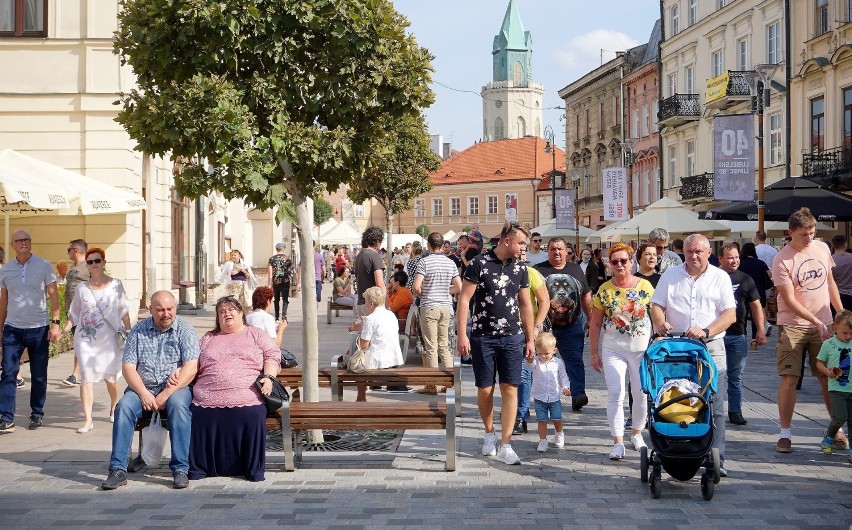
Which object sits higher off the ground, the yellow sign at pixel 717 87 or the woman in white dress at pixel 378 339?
the yellow sign at pixel 717 87

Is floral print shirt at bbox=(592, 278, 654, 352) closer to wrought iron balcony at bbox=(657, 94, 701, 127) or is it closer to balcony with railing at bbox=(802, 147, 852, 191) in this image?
balcony with railing at bbox=(802, 147, 852, 191)

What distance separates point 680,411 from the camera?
7.40 metres

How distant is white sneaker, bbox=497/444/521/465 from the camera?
8578 mm

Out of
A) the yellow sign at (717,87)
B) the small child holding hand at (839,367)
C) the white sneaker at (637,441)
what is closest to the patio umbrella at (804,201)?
the small child holding hand at (839,367)

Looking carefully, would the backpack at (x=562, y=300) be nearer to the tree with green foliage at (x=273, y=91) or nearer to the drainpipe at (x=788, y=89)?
the tree with green foliage at (x=273, y=91)

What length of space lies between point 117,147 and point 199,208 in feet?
25.7

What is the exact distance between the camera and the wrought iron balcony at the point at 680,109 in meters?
44.5

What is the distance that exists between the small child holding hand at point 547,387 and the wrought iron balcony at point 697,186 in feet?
111

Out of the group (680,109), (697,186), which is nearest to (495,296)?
(697,186)

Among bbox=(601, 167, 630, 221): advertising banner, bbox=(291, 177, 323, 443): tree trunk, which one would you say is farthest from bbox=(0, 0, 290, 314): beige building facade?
bbox=(601, 167, 630, 221): advertising banner

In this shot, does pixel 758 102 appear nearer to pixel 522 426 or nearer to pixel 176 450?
pixel 522 426

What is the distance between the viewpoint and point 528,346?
29.1ft

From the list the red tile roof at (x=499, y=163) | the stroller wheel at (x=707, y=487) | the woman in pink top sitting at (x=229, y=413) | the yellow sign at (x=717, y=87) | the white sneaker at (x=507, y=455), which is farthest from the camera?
the red tile roof at (x=499, y=163)

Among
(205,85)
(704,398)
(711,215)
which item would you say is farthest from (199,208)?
(704,398)
